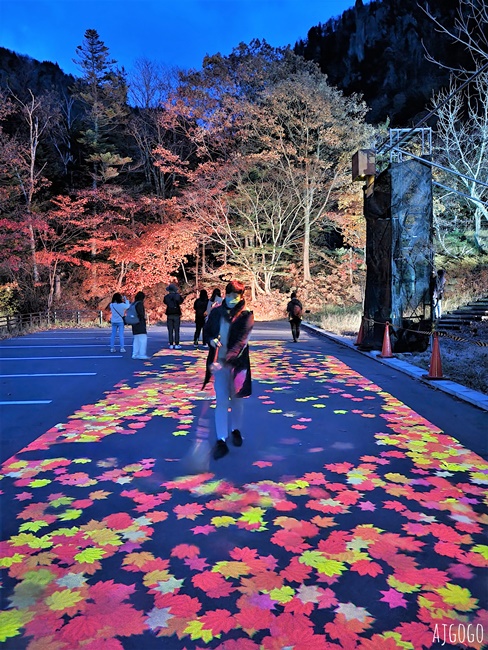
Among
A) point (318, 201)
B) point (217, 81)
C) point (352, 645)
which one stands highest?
point (217, 81)

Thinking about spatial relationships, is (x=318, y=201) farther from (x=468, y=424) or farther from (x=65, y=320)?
(x=468, y=424)

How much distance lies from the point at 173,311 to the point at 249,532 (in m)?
10.3

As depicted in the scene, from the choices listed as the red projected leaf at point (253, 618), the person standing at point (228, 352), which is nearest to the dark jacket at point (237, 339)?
the person standing at point (228, 352)

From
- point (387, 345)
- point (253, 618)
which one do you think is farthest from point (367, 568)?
point (387, 345)

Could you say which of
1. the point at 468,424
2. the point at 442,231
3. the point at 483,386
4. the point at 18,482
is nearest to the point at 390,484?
the point at 468,424

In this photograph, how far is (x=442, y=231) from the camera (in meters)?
29.2

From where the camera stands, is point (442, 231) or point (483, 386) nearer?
point (483, 386)

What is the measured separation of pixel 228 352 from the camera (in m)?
4.88

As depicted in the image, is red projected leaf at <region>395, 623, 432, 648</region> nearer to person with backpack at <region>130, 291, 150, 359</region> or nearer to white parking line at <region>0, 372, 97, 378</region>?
white parking line at <region>0, 372, 97, 378</region>

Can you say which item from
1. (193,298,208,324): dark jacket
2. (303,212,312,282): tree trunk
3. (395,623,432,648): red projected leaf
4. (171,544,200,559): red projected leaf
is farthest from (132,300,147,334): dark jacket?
(303,212,312,282): tree trunk

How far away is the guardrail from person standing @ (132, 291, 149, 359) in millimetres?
9759

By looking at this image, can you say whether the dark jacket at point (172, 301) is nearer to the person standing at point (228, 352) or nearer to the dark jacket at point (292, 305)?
the dark jacket at point (292, 305)

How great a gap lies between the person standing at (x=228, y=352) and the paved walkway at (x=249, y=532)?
0.45 m

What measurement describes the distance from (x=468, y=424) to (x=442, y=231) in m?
26.0
